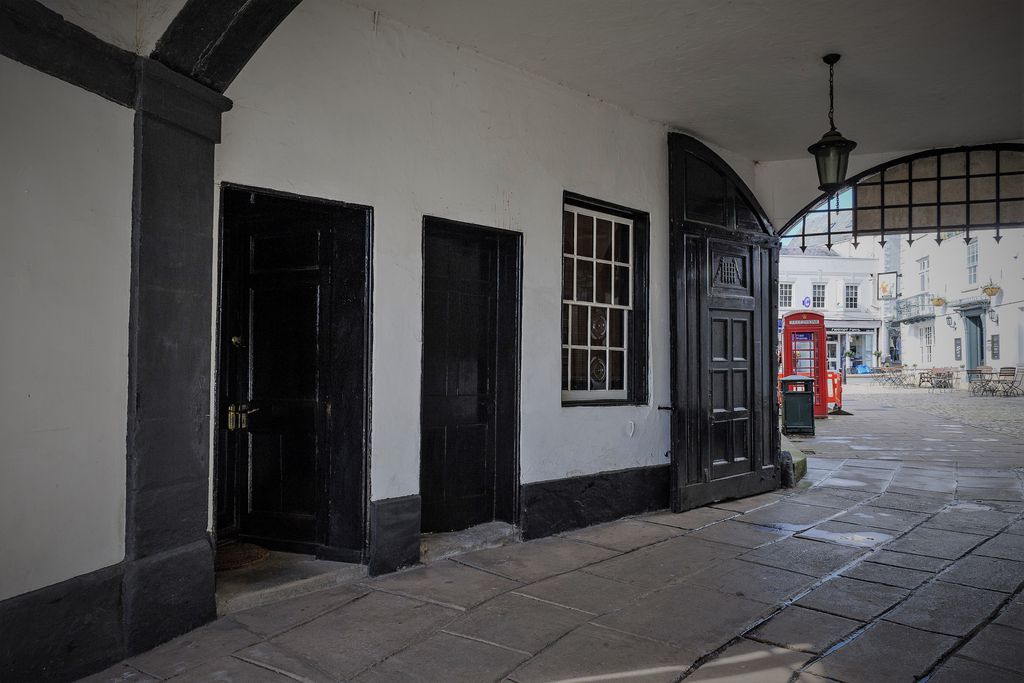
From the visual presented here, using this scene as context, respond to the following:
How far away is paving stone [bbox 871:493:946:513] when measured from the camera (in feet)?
21.2

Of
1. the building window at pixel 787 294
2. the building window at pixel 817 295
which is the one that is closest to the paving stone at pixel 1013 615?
the building window at pixel 787 294

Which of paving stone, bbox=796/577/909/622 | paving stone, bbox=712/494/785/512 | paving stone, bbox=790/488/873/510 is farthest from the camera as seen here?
paving stone, bbox=790/488/873/510

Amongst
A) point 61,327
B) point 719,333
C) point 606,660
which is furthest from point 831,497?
point 61,327

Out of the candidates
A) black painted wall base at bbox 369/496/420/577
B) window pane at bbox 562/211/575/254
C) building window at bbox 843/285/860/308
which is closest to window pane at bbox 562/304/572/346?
window pane at bbox 562/211/575/254

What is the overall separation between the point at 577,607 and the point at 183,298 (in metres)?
2.69

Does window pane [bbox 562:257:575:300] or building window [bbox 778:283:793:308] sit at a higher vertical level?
building window [bbox 778:283:793:308]

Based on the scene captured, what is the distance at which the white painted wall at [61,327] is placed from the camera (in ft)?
8.97

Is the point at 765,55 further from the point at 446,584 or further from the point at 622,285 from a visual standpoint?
the point at 446,584

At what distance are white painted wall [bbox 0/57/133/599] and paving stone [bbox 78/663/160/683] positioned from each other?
45 centimetres

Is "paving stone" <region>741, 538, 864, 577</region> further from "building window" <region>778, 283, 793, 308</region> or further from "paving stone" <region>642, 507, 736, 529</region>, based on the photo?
"building window" <region>778, 283, 793, 308</region>

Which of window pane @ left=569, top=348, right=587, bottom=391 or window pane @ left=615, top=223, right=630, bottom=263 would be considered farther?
window pane @ left=615, top=223, right=630, bottom=263

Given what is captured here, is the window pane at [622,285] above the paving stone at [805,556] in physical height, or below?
above

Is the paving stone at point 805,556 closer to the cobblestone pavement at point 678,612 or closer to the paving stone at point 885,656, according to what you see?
the cobblestone pavement at point 678,612

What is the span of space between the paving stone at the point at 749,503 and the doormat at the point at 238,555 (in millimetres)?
4180
